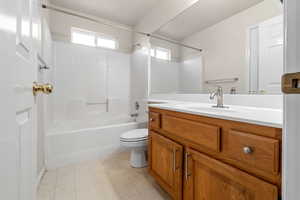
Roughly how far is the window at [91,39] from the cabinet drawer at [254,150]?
288 cm

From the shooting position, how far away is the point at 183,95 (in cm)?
191

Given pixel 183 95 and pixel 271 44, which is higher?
pixel 271 44

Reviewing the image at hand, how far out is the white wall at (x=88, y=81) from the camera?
2.48 metres

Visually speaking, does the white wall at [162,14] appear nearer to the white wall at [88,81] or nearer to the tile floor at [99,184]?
the white wall at [88,81]

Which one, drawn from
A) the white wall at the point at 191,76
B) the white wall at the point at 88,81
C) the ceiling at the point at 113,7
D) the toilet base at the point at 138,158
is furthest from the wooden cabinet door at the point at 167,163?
the ceiling at the point at 113,7

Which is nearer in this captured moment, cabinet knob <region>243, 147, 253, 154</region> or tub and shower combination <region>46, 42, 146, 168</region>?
cabinet knob <region>243, 147, 253, 154</region>

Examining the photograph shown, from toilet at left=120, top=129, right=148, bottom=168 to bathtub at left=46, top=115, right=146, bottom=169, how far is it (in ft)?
1.67

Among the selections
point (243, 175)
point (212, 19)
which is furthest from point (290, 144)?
point (212, 19)

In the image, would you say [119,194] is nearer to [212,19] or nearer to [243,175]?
[243,175]

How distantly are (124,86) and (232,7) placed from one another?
7.55 feet

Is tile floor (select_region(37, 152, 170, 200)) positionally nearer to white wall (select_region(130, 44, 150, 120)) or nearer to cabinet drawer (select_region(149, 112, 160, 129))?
cabinet drawer (select_region(149, 112, 160, 129))

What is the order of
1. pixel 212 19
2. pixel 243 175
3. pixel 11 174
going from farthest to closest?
pixel 212 19
pixel 243 175
pixel 11 174

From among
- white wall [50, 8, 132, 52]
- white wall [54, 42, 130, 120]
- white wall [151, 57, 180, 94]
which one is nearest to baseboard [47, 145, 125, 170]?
white wall [54, 42, 130, 120]

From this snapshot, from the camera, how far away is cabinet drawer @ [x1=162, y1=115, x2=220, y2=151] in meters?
0.82
